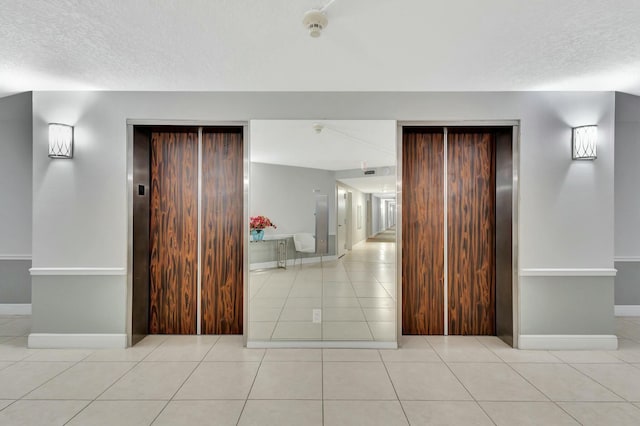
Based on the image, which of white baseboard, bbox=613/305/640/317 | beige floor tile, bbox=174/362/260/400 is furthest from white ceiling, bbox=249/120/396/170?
white baseboard, bbox=613/305/640/317

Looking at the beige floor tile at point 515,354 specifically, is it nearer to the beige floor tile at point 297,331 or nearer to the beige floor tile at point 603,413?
the beige floor tile at point 603,413

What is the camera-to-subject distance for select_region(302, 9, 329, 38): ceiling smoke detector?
5.98 feet

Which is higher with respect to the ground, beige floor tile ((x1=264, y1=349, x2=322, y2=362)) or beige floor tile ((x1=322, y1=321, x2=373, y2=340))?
beige floor tile ((x1=322, y1=321, x2=373, y2=340))

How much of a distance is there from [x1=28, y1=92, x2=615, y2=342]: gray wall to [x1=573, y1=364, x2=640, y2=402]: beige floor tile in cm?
41

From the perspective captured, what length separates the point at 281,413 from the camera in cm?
199

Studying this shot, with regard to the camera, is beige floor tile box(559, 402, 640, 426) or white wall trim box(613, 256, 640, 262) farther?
white wall trim box(613, 256, 640, 262)

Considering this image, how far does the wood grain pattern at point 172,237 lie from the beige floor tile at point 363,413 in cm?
202

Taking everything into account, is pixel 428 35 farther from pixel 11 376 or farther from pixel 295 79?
pixel 11 376

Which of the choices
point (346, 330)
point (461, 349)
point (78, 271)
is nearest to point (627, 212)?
point (461, 349)

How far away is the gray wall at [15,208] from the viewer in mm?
3848

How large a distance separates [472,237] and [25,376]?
4.46 meters

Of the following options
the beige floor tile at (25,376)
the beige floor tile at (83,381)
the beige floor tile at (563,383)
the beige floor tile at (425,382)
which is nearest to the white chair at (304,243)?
the beige floor tile at (425,382)

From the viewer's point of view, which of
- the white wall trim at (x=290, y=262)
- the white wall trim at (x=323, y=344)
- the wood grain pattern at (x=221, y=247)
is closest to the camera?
the white wall trim at (x=323, y=344)

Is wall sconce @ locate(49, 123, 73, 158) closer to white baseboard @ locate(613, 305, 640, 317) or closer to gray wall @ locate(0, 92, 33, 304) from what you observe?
gray wall @ locate(0, 92, 33, 304)
